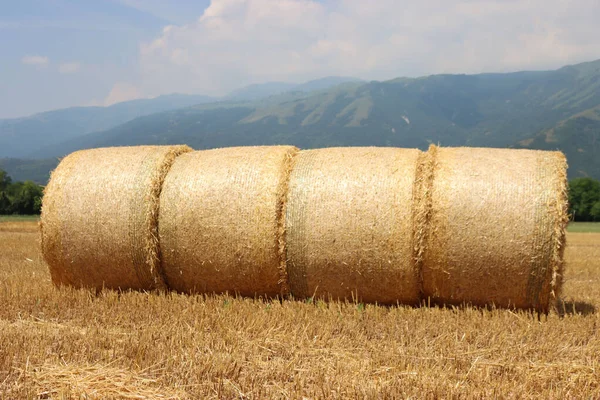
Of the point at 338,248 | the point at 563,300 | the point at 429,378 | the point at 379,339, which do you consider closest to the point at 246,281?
the point at 338,248

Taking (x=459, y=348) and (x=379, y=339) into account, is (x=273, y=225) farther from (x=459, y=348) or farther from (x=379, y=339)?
(x=459, y=348)

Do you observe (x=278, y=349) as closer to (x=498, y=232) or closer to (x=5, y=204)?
(x=498, y=232)

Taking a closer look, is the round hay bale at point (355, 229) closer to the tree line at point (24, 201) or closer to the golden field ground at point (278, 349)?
the golden field ground at point (278, 349)

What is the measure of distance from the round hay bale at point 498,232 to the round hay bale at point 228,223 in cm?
160

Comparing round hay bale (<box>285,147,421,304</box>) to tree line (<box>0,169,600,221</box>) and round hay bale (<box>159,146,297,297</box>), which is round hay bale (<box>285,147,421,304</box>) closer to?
round hay bale (<box>159,146,297,297</box>)

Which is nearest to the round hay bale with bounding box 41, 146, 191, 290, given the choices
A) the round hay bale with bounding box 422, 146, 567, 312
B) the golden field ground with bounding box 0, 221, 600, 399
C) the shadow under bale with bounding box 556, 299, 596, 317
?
the golden field ground with bounding box 0, 221, 600, 399

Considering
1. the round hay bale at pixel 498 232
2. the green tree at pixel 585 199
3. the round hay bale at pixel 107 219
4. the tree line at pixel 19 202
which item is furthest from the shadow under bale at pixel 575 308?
the green tree at pixel 585 199

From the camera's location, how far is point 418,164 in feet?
18.9

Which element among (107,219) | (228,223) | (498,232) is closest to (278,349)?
(228,223)

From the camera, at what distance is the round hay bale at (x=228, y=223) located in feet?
19.0

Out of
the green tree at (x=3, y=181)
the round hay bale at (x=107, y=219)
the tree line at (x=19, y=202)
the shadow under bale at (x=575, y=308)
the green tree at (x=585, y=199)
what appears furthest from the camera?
the green tree at (x=585, y=199)

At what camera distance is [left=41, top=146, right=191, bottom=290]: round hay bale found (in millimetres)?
6086

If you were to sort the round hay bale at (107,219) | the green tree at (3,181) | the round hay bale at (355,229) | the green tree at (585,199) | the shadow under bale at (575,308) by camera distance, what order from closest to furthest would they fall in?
the round hay bale at (355,229) < the shadow under bale at (575,308) < the round hay bale at (107,219) < the green tree at (3,181) < the green tree at (585,199)

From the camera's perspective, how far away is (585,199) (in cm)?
5466
